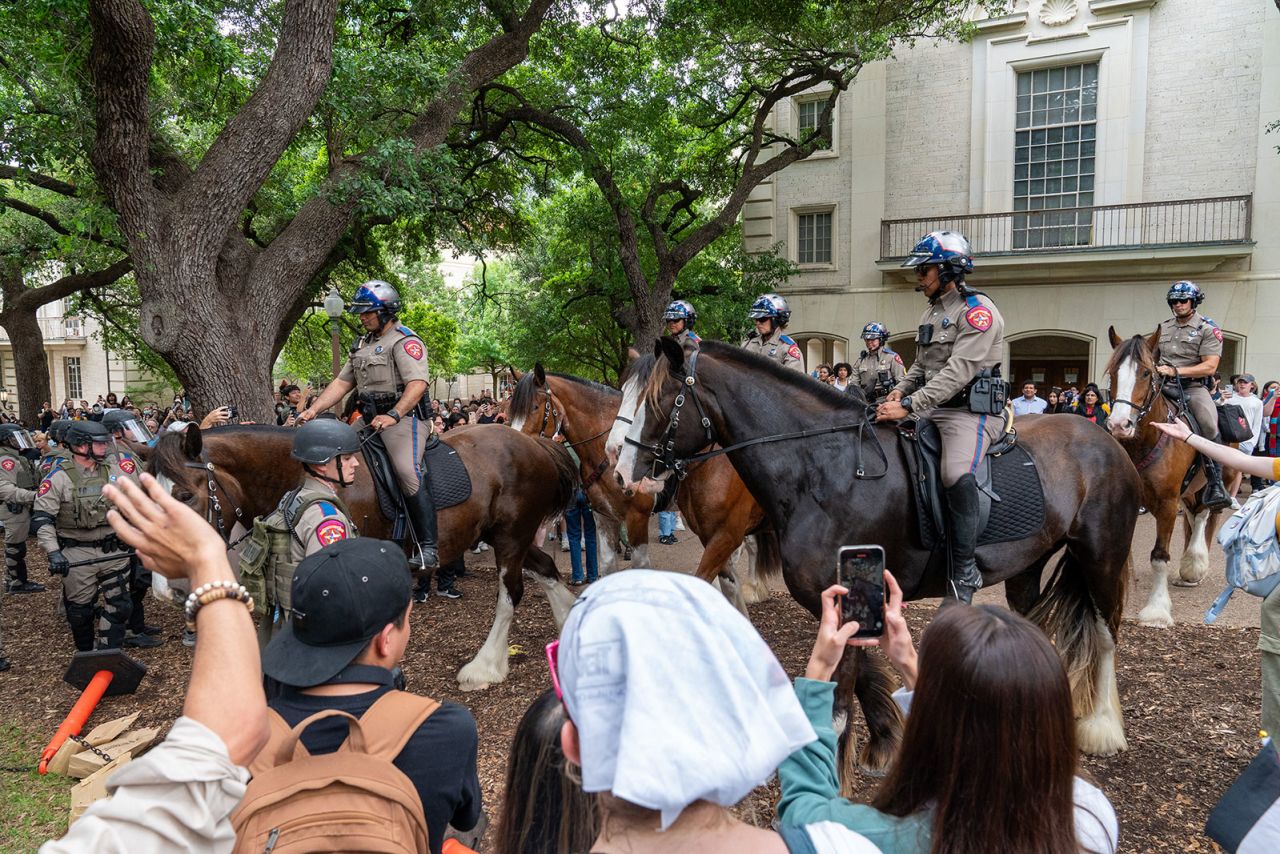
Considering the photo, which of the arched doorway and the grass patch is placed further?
the arched doorway

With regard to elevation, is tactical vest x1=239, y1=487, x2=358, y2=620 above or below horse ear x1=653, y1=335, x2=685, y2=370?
below

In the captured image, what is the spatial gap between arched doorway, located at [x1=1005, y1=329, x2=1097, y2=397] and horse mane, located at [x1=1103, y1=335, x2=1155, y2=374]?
46.0 feet

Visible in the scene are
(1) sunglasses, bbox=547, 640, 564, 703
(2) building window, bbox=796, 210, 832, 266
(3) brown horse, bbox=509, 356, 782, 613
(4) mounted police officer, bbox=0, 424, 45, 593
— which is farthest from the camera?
(2) building window, bbox=796, 210, 832, 266

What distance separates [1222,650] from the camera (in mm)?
6613

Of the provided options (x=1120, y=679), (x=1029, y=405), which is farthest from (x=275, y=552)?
(x=1029, y=405)

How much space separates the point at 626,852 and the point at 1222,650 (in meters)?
7.46

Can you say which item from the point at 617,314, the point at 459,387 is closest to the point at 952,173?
the point at 617,314

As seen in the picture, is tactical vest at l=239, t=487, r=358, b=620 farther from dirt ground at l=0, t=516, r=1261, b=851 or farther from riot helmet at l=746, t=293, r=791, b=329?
riot helmet at l=746, t=293, r=791, b=329

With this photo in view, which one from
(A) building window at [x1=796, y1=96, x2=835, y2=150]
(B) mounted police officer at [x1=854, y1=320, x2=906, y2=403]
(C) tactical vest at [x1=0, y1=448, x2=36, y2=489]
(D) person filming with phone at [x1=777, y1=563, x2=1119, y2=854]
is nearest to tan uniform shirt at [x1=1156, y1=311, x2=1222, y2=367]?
(B) mounted police officer at [x1=854, y1=320, x2=906, y2=403]

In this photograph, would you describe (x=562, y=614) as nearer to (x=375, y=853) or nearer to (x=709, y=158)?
(x=375, y=853)

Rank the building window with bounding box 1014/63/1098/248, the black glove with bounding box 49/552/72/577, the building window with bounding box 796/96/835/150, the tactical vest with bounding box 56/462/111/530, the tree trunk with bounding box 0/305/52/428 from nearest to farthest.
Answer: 1. the black glove with bounding box 49/552/72/577
2. the tactical vest with bounding box 56/462/111/530
3. the tree trunk with bounding box 0/305/52/428
4. the building window with bounding box 1014/63/1098/248
5. the building window with bounding box 796/96/835/150

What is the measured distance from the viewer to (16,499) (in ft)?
28.3

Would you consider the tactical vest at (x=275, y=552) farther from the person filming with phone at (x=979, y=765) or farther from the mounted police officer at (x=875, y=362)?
the mounted police officer at (x=875, y=362)

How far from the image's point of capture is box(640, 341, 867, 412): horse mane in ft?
16.0
